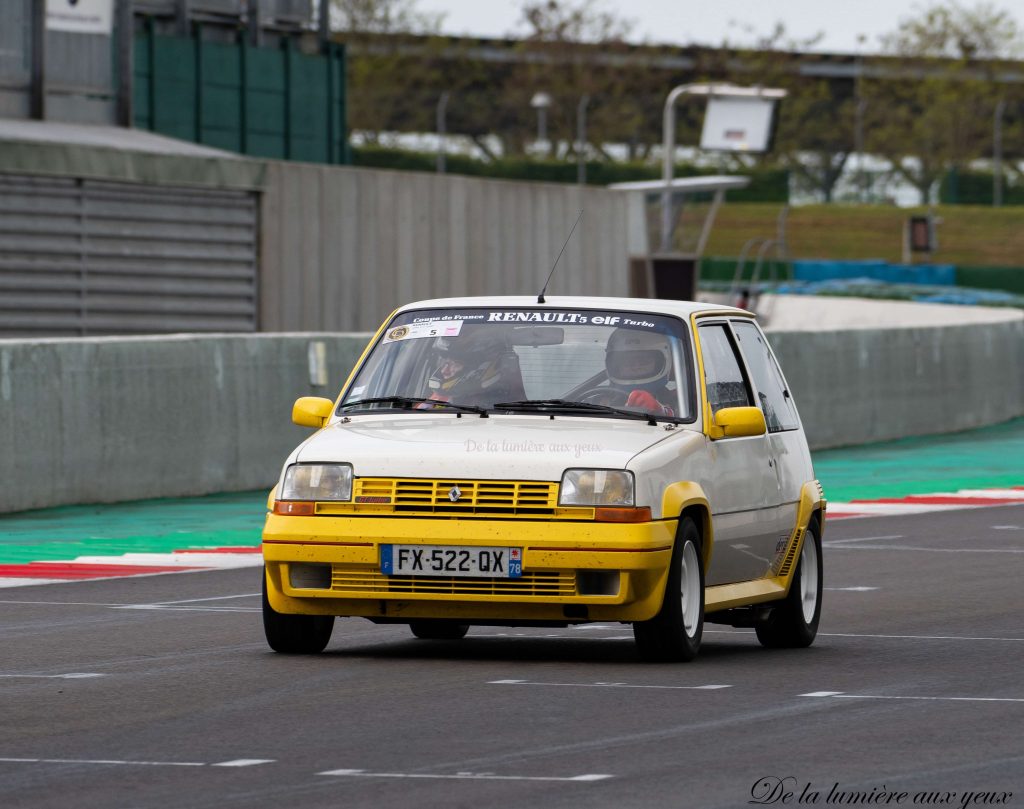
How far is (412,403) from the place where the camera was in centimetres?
1088

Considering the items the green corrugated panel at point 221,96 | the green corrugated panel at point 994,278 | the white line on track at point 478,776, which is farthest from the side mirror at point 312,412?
the green corrugated panel at point 994,278

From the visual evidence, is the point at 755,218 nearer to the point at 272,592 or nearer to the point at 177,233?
the point at 177,233

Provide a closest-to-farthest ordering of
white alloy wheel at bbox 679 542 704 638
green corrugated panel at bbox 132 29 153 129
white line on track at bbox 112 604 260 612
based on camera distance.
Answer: white alloy wheel at bbox 679 542 704 638, white line on track at bbox 112 604 260 612, green corrugated panel at bbox 132 29 153 129

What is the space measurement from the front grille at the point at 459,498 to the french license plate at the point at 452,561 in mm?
149

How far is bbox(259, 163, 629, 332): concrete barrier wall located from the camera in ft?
99.4

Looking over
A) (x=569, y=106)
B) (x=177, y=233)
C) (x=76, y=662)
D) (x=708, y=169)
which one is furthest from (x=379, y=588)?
(x=569, y=106)

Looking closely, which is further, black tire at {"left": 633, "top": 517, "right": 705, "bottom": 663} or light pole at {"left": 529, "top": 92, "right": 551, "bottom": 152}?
light pole at {"left": 529, "top": 92, "right": 551, "bottom": 152}

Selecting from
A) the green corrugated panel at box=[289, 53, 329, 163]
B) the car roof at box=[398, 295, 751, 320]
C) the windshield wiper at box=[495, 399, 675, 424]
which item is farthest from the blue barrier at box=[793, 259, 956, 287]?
the windshield wiper at box=[495, 399, 675, 424]

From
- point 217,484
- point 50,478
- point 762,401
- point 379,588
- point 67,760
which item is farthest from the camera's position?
point 217,484

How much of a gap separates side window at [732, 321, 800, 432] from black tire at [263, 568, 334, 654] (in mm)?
2312

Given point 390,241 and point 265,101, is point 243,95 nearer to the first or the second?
point 265,101

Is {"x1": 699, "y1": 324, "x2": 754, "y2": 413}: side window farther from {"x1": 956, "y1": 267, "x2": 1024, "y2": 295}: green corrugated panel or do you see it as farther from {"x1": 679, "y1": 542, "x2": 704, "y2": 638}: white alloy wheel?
{"x1": 956, "y1": 267, "x2": 1024, "y2": 295}: green corrugated panel

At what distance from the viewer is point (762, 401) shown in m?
11.7

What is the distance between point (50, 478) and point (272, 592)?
914cm
